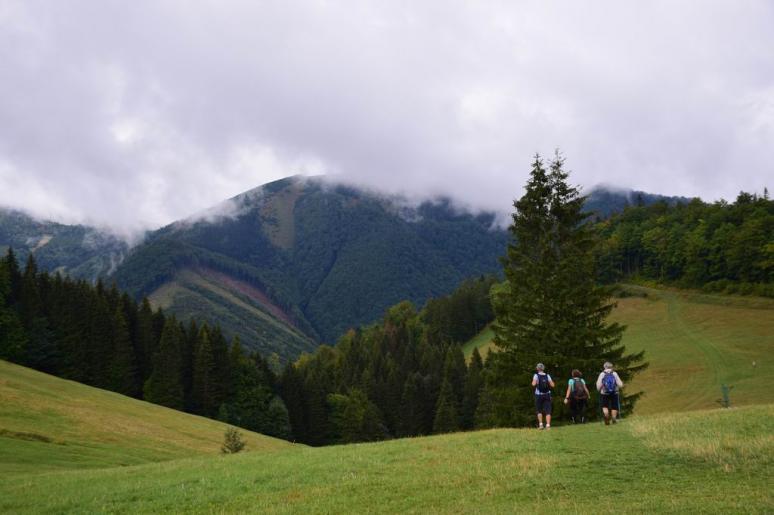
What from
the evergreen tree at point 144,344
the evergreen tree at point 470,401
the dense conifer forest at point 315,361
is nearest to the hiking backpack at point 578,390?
the dense conifer forest at point 315,361

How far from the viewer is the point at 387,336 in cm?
15112

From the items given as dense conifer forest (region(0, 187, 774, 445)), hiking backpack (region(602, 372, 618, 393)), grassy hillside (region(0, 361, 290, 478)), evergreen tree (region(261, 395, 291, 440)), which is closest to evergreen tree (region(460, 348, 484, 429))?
dense conifer forest (region(0, 187, 774, 445))

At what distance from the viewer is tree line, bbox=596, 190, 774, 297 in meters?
113

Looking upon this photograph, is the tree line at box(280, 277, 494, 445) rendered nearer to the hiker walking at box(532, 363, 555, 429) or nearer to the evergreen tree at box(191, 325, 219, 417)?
the evergreen tree at box(191, 325, 219, 417)

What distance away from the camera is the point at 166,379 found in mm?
86875

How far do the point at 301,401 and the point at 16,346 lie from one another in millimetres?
46610

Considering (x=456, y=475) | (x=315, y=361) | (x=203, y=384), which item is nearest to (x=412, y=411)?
(x=203, y=384)

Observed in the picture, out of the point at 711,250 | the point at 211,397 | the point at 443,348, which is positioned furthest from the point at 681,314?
the point at 211,397

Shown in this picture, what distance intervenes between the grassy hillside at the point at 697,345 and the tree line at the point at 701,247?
5435 millimetres

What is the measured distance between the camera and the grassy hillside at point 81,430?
32.0 metres

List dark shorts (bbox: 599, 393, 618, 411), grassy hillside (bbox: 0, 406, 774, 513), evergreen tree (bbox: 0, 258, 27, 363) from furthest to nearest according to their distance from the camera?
evergreen tree (bbox: 0, 258, 27, 363)
dark shorts (bbox: 599, 393, 618, 411)
grassy hillside (bbox: 0, 406, 774, 513)

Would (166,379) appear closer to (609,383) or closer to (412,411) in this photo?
(412,411)

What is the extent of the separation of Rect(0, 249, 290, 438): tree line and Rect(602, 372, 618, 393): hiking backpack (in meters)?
75.0

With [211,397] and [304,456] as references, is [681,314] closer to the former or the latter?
[211,397]
